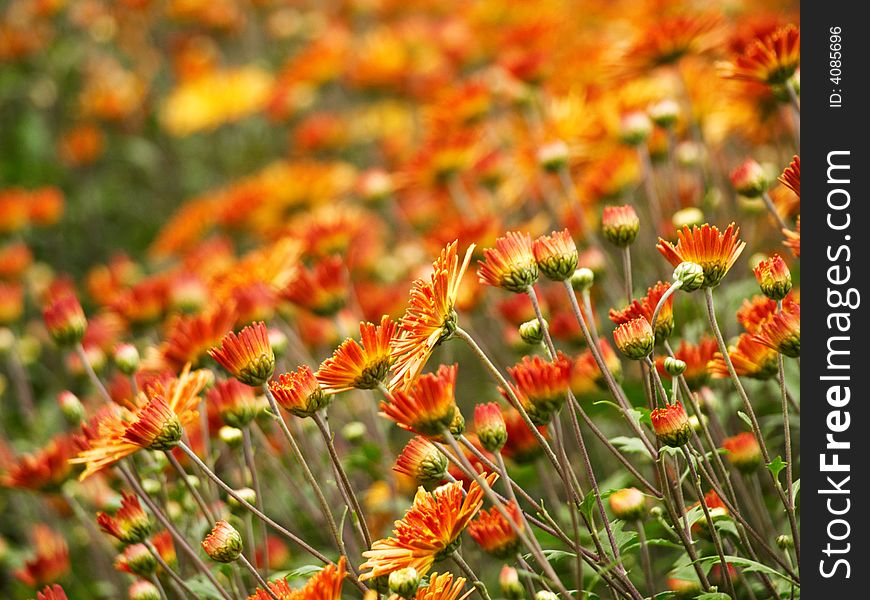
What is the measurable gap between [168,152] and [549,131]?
134 inches

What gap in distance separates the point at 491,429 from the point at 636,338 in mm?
303

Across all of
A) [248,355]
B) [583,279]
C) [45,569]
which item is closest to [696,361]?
[583,279]

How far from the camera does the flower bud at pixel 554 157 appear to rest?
2980 millimetres

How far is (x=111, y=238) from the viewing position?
18.9 ft

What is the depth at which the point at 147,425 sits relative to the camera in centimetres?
186

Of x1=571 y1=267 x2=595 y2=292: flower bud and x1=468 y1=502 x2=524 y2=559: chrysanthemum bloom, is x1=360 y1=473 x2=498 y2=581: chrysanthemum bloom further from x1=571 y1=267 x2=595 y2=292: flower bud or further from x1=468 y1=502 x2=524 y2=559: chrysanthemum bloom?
x1=571 y1=267 x2=595 y2=292: flower bud

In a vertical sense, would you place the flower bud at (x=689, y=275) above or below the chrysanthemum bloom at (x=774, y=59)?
below

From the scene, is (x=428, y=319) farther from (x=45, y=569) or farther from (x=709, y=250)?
(x=45, y=569)

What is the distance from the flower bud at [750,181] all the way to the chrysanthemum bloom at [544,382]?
805 mm

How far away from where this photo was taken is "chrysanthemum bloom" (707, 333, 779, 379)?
1965 millimetres

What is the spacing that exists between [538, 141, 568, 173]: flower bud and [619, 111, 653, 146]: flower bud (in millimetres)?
182

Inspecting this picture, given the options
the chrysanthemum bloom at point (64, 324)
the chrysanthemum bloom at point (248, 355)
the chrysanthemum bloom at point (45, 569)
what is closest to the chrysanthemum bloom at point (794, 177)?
the chrysanthemum bloom at point (248, 355)

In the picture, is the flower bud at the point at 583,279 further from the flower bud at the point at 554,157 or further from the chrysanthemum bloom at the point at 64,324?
the chrysanthemum bloom at the point at 64,324

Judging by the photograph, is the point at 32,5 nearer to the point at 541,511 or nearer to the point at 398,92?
the point at 398,92
